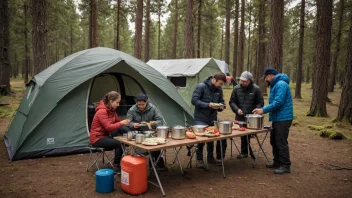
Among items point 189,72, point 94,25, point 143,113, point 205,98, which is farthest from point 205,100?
point 94,25

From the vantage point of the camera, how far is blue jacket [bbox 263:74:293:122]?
442 cm

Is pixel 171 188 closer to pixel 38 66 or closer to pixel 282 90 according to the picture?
pixel 282 90

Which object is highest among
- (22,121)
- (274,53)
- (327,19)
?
(327,19)

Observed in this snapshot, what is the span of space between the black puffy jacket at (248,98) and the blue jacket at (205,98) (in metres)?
0.51

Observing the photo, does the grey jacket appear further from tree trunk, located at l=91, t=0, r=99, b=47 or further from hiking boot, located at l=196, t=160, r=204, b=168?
tree trunk, located at l=91, t=0, r=99, b=47

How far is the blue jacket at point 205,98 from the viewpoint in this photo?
4922mm

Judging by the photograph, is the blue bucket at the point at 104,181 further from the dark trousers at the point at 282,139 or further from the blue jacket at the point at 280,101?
the dark trousers at the point at 282,139

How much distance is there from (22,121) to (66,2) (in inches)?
599

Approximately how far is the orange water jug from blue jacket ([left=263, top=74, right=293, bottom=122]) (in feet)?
7.47

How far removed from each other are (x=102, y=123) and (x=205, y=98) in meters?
1.92

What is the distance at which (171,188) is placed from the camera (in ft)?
13.0


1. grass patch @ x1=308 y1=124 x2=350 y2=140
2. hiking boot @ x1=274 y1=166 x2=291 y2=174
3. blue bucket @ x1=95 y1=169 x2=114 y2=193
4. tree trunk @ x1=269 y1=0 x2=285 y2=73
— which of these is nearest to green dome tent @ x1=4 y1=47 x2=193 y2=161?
blue bucket @ x1=95 y1=169 x2=114 y2=193

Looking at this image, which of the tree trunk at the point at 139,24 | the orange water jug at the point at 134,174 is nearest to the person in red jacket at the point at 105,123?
the orange water jug at the point at 134,174

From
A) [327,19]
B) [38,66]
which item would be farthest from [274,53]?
[38,66]
